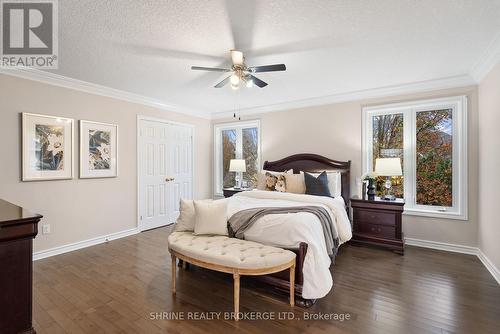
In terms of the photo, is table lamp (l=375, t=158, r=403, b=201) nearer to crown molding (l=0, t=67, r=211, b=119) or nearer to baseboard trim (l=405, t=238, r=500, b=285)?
baseboard trim (l=405, t=238, r=500, b=285)

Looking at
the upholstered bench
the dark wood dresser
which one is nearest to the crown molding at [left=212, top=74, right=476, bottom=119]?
the upholstered bench

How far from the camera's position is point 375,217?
377cm

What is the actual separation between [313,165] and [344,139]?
2.34 feet

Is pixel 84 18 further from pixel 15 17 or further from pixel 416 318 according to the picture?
pixel 416 318

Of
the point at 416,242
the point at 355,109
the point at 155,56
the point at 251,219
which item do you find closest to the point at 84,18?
the point at 155,56

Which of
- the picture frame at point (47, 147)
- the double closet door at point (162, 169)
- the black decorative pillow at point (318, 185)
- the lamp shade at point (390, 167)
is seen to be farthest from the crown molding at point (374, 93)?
the picture frame at point (47, 147)

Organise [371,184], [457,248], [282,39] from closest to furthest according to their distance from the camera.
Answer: [282,39] < [457,248] < [371,184]

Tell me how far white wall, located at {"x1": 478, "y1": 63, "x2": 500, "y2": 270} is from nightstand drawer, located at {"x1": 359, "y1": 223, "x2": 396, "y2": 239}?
1026 mm

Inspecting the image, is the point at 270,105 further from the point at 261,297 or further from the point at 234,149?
the point at 261,297

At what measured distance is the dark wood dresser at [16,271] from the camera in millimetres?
1413

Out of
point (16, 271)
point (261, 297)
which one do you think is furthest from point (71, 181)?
point (261, 297)

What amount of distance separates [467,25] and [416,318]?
2.61 m

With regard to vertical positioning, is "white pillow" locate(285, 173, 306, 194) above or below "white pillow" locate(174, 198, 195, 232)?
above

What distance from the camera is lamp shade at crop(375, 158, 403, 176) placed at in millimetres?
3650
